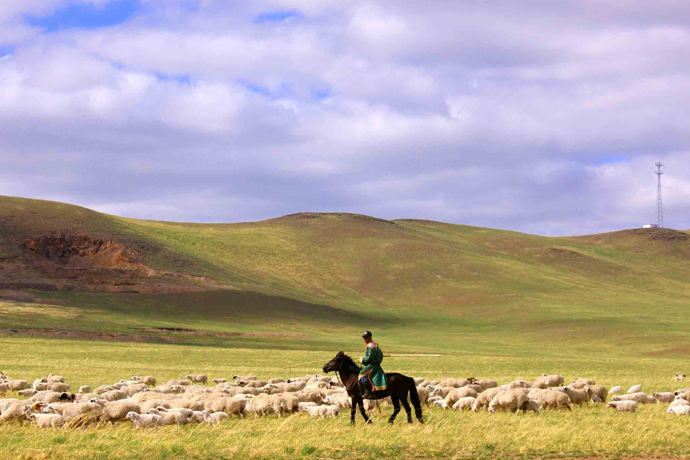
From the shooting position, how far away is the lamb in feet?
48.5

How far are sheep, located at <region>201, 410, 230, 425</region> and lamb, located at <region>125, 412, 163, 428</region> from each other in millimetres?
998

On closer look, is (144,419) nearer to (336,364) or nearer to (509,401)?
(336,364)

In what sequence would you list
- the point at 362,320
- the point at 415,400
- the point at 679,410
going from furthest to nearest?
the point at 362,320 → the point at 679,410 → the point at 415,400

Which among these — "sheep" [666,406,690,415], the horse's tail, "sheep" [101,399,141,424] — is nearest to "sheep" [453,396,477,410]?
the horse's tail

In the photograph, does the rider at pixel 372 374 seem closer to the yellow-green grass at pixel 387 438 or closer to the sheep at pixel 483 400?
the yellow-green grass at pixel 387 438

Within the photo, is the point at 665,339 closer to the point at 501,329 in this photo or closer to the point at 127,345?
the point at 501,329

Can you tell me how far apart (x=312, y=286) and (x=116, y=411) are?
9698 centimetres

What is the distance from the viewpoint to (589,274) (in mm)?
137000

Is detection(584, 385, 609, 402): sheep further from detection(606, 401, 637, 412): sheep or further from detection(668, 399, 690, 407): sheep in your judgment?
detection(668, 399, 690, 407): sheep

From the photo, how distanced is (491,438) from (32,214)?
104528 mm

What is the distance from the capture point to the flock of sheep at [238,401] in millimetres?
15195

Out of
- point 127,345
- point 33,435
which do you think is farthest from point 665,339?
point 33,435

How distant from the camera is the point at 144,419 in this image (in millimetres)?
14961

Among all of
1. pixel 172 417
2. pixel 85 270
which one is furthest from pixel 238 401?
pixel 85 270
